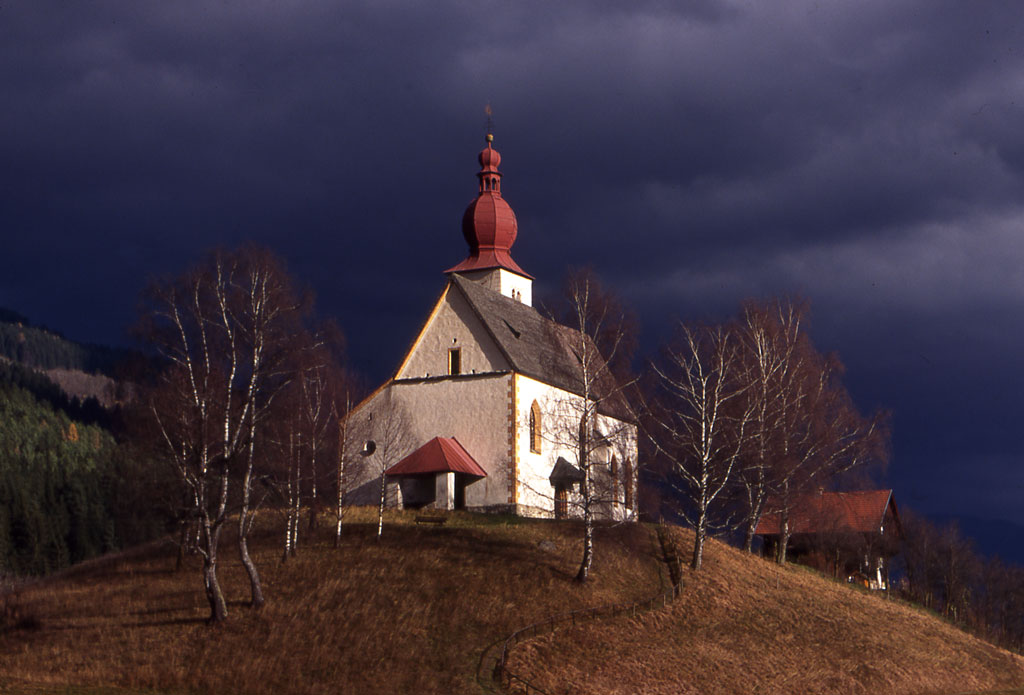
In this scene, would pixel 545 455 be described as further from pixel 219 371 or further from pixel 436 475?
pixel 219 371

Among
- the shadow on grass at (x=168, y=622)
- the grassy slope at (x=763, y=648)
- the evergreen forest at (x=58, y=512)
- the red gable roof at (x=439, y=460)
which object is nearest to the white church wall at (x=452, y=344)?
the red gable roof at (x=439, y=460)

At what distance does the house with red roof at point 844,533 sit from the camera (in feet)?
208

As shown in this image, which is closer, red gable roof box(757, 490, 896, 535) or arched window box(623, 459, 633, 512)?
arched window box(623, 459, 633, 512)

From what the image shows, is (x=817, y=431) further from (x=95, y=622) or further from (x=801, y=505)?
(x=95, y=622)

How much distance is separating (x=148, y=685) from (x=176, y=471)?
8720 mm

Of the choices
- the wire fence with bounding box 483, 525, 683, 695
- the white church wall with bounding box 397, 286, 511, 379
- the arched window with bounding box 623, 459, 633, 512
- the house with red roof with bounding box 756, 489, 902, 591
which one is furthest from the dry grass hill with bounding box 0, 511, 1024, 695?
the house with red roof with bounding box 756, 489, 902, 591

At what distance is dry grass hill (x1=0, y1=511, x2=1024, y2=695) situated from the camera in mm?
34062

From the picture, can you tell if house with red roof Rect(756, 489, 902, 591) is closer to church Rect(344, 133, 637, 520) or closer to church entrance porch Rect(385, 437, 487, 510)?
church Rect(344, 133, 637, 520)

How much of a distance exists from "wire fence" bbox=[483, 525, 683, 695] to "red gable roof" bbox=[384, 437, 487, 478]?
9.97 meters

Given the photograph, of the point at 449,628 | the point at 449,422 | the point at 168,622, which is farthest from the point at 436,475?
the point at 168,622

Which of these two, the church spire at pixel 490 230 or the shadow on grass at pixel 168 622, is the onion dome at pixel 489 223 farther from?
the shadow on grass at pixel 168 622

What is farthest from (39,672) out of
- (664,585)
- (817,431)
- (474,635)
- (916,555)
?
(916,555)

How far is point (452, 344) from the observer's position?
5659cm

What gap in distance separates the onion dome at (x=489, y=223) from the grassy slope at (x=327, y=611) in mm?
27669
